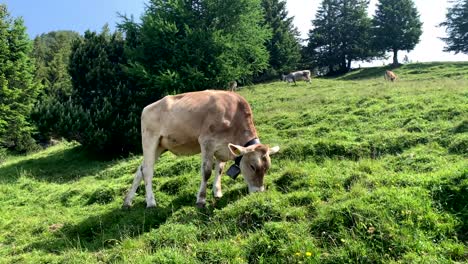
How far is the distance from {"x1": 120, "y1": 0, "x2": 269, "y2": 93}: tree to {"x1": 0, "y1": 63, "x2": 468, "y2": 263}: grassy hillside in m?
6.40

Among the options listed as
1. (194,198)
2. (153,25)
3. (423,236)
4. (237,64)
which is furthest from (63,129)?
(423,236)

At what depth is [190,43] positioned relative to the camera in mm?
19438

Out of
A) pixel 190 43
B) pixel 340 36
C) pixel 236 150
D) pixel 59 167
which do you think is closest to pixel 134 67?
pixel 190 43

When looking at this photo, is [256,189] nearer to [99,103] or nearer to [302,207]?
[302,207]

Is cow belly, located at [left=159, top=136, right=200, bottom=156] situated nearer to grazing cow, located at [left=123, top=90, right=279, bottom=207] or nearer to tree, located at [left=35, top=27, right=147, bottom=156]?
grazing cow, located at [left=123, top=90, right=279, bottom=207]

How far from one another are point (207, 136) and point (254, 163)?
3.84 feet

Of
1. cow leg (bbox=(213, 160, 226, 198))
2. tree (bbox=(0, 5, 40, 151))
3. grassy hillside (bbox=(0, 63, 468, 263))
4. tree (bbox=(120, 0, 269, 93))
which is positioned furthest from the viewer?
tree (bbox=(0, 5, 40, 151))

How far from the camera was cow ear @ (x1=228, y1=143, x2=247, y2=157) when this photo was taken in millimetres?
7492

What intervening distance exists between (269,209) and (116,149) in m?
12.9

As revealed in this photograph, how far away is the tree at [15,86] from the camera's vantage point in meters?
27.7

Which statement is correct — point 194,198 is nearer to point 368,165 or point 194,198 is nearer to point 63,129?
point 368,165

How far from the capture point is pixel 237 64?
20.8 meters

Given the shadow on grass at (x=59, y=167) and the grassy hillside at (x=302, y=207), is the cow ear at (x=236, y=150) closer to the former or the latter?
the grassy hillside at (x=302, y=207)

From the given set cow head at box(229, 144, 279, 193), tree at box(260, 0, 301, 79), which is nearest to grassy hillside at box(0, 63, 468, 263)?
cow head at box(229, 144, 279, 193)
